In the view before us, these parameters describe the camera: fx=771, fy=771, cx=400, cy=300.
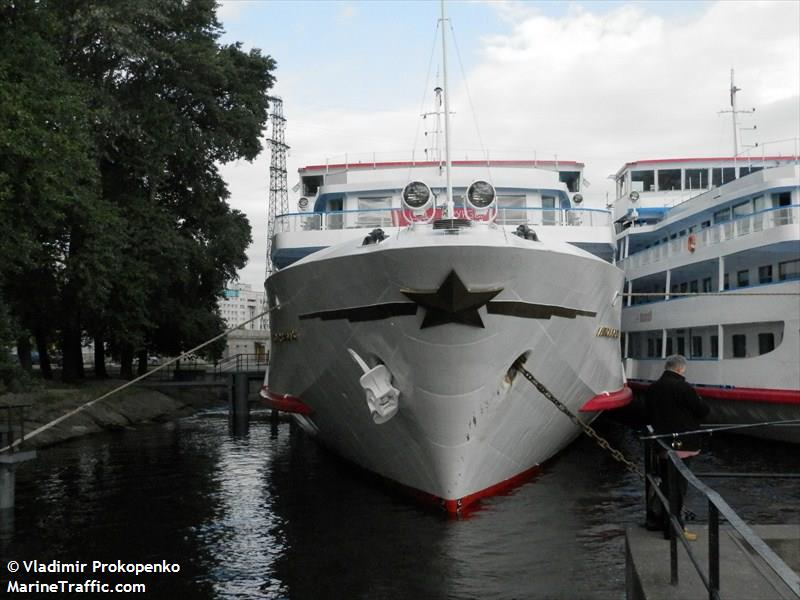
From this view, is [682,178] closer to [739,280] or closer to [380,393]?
[739,280]

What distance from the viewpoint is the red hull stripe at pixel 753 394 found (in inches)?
623

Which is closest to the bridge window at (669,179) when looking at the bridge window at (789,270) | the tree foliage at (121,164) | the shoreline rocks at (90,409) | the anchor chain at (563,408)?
the bridge window at (789,270)

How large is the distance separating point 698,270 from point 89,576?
17700 millimetres

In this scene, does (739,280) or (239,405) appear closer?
(739,280)

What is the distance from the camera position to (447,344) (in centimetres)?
1000

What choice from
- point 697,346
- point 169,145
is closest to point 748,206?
point 697,346

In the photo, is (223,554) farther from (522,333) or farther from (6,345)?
(6,345)

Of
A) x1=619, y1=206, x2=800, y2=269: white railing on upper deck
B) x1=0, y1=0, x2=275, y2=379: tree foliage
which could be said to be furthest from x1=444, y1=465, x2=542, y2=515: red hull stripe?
x1=0, y1=0, x2=275, y2=379: tree foliage

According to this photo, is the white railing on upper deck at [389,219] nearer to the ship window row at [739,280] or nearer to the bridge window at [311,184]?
the bridge window at [311,184]

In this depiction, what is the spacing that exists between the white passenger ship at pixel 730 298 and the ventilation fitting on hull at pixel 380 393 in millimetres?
4863

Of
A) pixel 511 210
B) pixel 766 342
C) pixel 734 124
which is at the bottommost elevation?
pixel 766 342

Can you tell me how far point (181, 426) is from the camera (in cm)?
2578

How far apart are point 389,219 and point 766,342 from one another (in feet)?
29.6

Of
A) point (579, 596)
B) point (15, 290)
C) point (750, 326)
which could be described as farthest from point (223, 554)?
point (15, 290)
